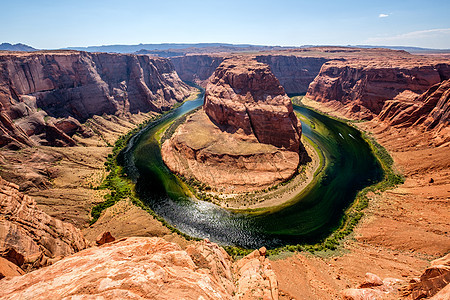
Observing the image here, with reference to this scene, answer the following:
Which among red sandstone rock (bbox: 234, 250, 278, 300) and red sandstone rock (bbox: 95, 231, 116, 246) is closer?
red sandstone rock (bbox: 234, 250, 278, 300)

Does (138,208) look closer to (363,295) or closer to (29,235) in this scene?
(29,235)

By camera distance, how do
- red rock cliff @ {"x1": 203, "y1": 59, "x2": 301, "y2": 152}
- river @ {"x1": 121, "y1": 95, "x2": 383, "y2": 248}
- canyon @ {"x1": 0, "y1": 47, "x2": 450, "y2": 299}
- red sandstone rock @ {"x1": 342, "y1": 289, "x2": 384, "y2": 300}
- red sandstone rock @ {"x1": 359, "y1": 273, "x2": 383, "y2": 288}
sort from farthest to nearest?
red rock cliff @ {"x1": 203, "y1": 59, "x2": 301, "y2": 152}
river @ {"x1": 121, "y1": 95, "x2": 383, "y2": 248}
red sandstone rock @ {"x1": 359, "y1": 273, "x2": 383, "y2": 288}
red sandstone rock @ {"x1": 342, "y1": 289, "x2": 384, "y2": 300}
canyon @ {"x1": 0, "y1": 47, "x2": 450, "y2": 299}

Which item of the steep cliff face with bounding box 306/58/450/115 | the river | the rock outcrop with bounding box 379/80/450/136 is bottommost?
the river

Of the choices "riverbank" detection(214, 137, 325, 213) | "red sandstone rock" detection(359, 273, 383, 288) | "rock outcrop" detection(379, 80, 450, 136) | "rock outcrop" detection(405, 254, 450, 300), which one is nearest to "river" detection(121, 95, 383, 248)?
"riverbank" detection(214, 137, 325, 213)

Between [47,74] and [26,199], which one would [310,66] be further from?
[26,199]

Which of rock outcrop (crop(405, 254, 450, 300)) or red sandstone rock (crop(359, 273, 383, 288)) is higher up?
rock outcrop (crop(405, 254, 450, 300))

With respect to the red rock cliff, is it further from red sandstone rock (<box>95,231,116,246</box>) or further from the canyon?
red sandstone rock (<box>95,231,116,246</box>)

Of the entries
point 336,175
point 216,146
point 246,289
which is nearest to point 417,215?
point 336,175
